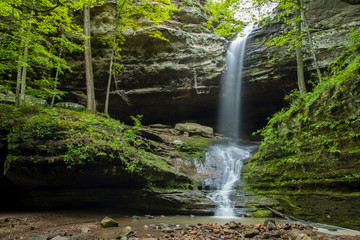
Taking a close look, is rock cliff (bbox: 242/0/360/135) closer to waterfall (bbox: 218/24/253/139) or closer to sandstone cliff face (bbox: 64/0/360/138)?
sandstone cliff face (bbox: 64/0/360/138)

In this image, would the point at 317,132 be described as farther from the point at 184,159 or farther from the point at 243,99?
the point at 243,99

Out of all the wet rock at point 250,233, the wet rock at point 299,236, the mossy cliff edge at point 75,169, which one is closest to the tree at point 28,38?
the mossy cliff edge at point 75,169

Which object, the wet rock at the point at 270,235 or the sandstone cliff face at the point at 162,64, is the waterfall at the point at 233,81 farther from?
the wet rock at the point at 270,235

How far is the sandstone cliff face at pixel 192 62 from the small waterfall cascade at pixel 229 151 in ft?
2.38

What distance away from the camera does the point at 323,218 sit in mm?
4996

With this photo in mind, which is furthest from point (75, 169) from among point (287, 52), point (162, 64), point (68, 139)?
point (287, 52)

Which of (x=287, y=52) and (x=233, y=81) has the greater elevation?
(x=287, y=52)

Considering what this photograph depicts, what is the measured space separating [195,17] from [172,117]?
343 inches

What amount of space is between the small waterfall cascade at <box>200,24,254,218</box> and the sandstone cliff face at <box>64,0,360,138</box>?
73 centimetres

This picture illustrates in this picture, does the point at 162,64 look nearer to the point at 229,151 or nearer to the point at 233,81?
the point at 233,81

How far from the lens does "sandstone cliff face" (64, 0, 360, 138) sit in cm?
1251

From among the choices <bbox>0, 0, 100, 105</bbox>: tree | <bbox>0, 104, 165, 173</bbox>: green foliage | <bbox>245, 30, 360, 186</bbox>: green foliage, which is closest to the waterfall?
<bbox>245, 30, 360, 186</bbox>: green foliage

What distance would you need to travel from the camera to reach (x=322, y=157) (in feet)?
18.3

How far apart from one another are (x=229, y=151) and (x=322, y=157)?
289 inches
